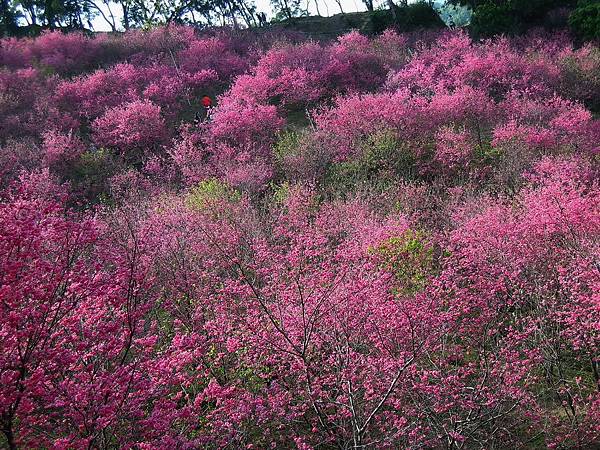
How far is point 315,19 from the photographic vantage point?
49812mm

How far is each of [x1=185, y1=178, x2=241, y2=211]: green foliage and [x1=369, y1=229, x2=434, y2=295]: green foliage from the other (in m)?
7.12

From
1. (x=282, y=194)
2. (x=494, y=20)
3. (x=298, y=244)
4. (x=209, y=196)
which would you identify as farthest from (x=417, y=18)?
(x=298, y=244)

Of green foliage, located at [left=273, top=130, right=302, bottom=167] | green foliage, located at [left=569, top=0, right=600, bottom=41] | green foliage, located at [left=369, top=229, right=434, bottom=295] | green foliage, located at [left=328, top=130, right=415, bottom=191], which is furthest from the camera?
green foliage, located at [left=569, top=0, right=600, bottom=41]

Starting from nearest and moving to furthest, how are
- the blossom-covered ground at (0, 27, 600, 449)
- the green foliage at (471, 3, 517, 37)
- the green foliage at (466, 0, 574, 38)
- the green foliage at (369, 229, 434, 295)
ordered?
the blossom-covered ground at (0, 27, 600, 449) < the green foliage at (369, 229, 434, 295) < the green foliage at (466, 0, 574, 38) < the green foliage at (471, 3, 517, 37)

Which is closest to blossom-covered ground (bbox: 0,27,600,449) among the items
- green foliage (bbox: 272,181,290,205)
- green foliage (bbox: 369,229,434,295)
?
green foliage (bbox: 369,229,434,295)

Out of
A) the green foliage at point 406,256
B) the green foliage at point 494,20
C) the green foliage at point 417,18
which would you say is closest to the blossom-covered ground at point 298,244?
the green foliage at point 406,256

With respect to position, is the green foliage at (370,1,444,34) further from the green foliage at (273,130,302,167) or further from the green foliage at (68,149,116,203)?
the green foliage at (68,149,116,203)

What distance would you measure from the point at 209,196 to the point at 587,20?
84.5 feet

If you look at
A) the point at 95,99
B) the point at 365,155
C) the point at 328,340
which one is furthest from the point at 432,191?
the point at 95,99

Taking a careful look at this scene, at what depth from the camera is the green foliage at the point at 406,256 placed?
12.0 m

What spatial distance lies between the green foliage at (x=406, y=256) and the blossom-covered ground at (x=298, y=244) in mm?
80

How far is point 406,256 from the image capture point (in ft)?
41.1

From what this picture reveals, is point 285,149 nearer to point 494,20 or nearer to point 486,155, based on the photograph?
point 486,155

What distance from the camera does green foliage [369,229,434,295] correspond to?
39.2 ft
